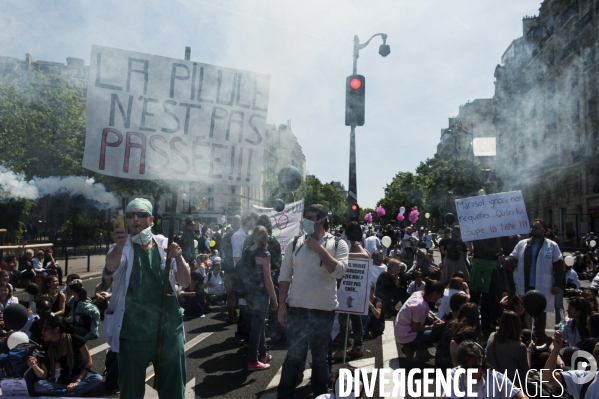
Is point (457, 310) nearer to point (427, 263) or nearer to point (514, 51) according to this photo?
point (427, 263)

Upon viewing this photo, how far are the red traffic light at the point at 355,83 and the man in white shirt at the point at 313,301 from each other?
3520 millimetres

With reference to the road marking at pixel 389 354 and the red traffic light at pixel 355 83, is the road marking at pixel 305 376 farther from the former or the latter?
the red traffic light at pixel 355 83

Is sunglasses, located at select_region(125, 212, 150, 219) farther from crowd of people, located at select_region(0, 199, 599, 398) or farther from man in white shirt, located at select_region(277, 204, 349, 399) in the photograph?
man in white shirt, located at select_region(277, 204, 349, 399)

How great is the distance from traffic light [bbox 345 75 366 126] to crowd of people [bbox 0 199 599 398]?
1.88 m

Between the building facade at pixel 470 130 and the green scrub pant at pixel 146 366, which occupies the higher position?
the building facade at pixel 470 130

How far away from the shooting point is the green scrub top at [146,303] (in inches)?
118

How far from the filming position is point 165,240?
3.23 m

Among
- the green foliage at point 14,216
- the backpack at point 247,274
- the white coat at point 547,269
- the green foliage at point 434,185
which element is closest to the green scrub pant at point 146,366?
the backpack at point 247,274

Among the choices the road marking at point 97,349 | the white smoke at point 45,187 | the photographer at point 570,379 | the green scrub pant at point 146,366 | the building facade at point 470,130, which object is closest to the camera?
the green scrub pant at point 146,366

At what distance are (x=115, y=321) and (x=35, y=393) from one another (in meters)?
2.04

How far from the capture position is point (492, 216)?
6.63m

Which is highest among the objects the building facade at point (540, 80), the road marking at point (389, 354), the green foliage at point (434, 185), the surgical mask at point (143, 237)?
the green foliage at point (434, 185)

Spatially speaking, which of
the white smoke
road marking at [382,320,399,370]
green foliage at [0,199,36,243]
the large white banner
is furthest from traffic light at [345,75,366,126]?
green foliage at [0,199,36,243]

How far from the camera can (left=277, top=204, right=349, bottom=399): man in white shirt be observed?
11.8ft
